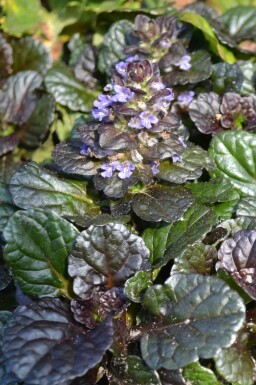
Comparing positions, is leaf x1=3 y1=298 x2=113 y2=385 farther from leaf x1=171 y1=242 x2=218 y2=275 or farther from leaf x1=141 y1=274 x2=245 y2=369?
leaf x1=171 y1=242 x2=218 y2=275

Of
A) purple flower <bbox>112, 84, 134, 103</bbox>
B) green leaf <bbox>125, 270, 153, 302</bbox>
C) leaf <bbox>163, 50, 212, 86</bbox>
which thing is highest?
purple flower <bbox>112, 84, 134, 103</bbox>

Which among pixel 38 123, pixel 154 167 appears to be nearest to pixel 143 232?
pixel 154 167

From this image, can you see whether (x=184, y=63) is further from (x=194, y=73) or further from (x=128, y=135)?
(x=128, y=135)

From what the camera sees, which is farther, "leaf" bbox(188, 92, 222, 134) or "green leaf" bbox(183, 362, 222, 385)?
"leaf" bbox(188, 92, 222, 134)

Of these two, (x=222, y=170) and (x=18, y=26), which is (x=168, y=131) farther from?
(x=18, y=26)

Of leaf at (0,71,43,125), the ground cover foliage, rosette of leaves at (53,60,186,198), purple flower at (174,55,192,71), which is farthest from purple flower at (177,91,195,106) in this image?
leaf at (0,71,43,125)

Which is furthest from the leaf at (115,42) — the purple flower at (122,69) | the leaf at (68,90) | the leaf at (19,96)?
the purple flower at (122,69)

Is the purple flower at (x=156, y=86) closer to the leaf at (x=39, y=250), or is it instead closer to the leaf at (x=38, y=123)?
the leaf at (x=39, y=250)
